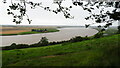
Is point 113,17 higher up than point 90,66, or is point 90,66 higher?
point 113,17

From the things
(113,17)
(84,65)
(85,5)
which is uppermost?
(85,5)

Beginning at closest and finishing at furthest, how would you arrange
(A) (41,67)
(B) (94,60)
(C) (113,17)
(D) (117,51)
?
1. (D) (117,51)
2. (B) (94,60)
3. (A) (41,67)
4. (C) (113,17)

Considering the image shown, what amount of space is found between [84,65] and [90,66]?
28cm

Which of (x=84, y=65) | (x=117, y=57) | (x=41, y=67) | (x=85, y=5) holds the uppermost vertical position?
(x=85, y=5)

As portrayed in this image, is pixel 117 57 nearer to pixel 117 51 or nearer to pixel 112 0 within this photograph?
pixel 117 51

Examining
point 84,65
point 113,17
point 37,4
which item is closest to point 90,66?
point 84,65

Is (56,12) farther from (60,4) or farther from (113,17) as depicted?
(113,17)

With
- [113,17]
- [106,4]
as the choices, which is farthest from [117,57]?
[106,4]

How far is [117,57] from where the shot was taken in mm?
4922

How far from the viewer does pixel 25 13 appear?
8.12m

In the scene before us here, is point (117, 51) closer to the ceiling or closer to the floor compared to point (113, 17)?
closer to the floor

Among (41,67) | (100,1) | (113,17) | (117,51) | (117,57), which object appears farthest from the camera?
(100,1)

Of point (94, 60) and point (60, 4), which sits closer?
point (94, 60)

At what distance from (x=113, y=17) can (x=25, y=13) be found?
4833mm
